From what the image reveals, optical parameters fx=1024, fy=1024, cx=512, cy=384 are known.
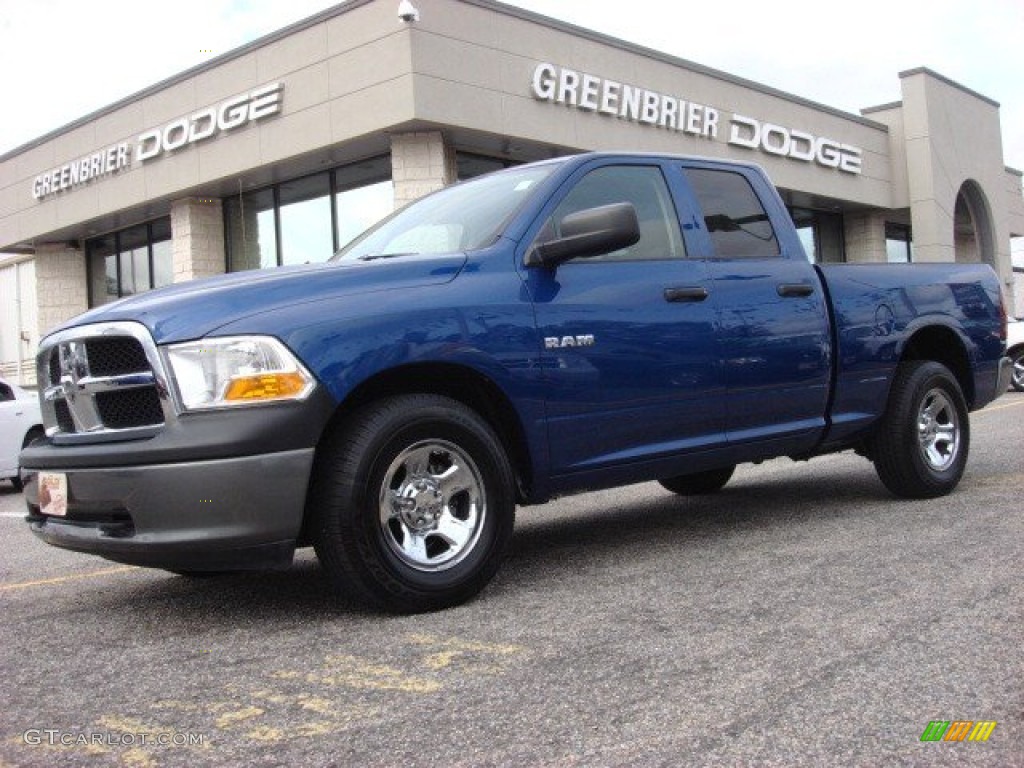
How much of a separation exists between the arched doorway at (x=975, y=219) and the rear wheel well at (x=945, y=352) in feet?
89.4

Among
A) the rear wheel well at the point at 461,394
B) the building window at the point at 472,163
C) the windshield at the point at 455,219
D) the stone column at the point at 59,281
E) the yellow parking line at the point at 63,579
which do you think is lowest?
the yellow parking line at the point at 63,579

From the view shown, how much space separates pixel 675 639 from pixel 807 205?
81.9 feet

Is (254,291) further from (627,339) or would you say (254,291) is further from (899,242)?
(899,242)

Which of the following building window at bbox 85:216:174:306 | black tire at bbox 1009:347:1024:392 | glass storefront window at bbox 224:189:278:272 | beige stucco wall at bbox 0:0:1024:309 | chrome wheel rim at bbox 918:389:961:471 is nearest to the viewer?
chrome wheel rim at bbox 918:389:961:471

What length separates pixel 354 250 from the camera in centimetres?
529

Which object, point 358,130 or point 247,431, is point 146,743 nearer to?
point 247,431

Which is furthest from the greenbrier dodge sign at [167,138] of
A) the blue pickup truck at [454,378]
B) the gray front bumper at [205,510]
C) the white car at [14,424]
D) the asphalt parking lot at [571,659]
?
the gray front bumper at [205,510]

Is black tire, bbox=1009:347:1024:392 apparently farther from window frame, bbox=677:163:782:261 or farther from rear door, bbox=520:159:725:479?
rear door, bbox=520:159:725:479

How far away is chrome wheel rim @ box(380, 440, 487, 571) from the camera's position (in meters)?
3.85

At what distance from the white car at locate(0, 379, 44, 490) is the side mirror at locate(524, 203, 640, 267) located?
9164 millimetres

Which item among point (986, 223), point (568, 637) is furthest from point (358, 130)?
point (986, 223)

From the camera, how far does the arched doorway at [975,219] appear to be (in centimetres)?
3212

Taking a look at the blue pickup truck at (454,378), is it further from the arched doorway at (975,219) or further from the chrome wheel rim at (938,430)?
the arched doorway at (975,219)

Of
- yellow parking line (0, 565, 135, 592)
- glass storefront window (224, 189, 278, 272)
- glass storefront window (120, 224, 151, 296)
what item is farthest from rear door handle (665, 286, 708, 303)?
glass storefront window (120, 224, 151, 296)
